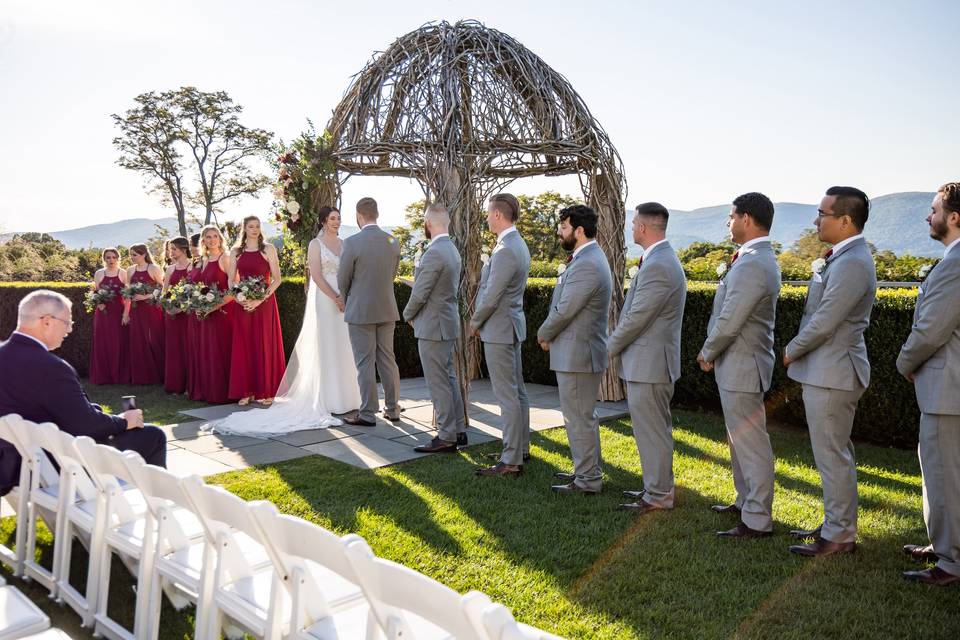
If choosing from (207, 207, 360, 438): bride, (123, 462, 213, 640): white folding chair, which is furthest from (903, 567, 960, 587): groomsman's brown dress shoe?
(207, 207, 360, 438): bride

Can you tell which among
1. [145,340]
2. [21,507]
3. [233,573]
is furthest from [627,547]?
[145,340]

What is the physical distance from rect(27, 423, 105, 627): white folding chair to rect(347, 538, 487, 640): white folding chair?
2.10m

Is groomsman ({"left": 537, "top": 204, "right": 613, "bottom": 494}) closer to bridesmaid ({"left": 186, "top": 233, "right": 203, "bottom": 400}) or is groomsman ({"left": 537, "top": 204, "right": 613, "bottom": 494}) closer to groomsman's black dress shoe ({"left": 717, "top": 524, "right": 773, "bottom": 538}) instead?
groomsman's black dress shoe ({"left": 717, "top": 524, "right": 773, "bottom": 538})

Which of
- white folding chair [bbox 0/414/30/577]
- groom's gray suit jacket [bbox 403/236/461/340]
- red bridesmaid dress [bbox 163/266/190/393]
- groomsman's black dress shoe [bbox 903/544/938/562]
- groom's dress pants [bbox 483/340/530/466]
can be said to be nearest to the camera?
white folding chair [bbox 0/414/30/577]

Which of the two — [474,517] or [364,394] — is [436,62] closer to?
[364,394]

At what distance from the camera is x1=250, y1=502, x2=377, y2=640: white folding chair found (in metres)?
2.14

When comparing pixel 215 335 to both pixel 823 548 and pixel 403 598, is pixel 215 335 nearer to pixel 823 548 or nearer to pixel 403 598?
pixel 823 548

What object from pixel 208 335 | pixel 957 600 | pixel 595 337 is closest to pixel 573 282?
pixel 595 337

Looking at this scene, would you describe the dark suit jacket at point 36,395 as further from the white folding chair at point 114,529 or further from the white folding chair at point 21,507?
the white folding chair at point 114,529

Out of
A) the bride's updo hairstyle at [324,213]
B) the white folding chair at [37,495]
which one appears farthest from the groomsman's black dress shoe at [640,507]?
the bride's updo hairstyle at [324,213]

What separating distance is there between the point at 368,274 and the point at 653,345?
3.53 m

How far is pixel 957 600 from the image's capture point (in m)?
3.74

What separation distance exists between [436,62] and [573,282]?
3968 millimetres

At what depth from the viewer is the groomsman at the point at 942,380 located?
385cm
